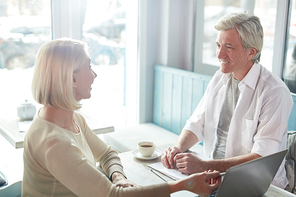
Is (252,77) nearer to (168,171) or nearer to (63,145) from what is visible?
(168,171)

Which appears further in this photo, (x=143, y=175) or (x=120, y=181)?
(x=143, y=175)

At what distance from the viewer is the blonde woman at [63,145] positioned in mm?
1042

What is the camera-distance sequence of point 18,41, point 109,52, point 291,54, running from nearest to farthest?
1. point 291,54
2. point 18,41
3. point 109,52

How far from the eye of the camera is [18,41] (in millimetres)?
2695

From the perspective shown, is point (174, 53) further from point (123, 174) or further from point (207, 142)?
point (123, 174)

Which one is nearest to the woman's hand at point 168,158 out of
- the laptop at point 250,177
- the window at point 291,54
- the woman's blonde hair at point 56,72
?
the laptop at point 250,177

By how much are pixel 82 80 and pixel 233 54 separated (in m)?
0.85

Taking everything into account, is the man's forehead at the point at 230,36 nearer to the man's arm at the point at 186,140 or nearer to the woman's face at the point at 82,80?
the man's arm at the point at 186,140

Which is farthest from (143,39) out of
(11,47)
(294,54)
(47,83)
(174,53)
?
(47,83)

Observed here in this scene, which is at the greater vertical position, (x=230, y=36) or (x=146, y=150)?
(x=230, y=36)

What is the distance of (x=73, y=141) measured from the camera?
1130 mm

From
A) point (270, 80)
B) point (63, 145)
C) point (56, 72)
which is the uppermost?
point (56, 72)

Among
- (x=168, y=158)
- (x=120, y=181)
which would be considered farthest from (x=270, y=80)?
(x=120, y=181)

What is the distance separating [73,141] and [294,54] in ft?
5.56
